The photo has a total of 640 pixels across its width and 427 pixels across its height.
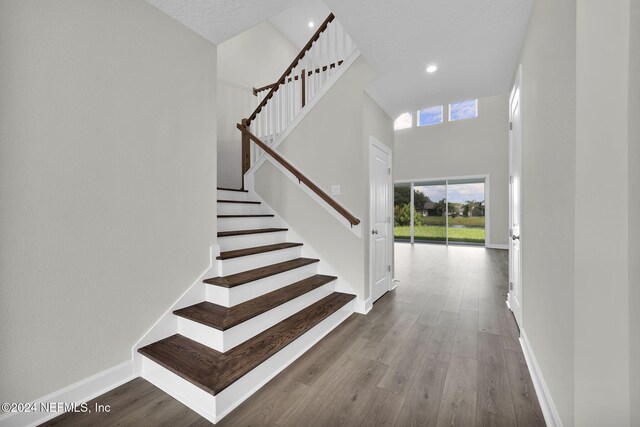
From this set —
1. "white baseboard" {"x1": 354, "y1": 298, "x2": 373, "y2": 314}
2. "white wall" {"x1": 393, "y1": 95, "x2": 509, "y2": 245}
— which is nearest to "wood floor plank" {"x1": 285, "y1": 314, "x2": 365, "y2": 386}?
"white baseboard" {"x1": 354, "y1": 298, "x2": 373, "y2": 314}

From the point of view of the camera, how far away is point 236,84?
5.07 metres

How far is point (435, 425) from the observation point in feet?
4.73

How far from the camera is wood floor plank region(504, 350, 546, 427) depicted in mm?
1484

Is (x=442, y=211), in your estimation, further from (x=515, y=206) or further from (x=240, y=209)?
(x=240, y=209)

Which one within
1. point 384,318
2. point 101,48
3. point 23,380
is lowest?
point 384,318

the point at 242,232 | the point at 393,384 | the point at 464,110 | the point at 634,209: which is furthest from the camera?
the point at 464,110

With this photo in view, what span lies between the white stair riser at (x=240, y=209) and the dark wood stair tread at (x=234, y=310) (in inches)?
50.7

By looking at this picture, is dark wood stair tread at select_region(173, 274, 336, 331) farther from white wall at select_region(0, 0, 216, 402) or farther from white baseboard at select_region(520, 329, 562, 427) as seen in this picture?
white baseboard at select_region(520, 329, 562, 427)

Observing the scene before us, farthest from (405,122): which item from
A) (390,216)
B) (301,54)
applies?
(301,54)

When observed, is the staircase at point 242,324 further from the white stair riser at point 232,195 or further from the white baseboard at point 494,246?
the white baseboard at point 494,246

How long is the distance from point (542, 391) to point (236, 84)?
5.68m

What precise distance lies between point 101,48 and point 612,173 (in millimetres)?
2695

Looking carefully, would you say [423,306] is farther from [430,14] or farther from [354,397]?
[430,14]

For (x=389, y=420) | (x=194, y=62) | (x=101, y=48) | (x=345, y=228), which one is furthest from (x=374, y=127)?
(x=389, y=420)
